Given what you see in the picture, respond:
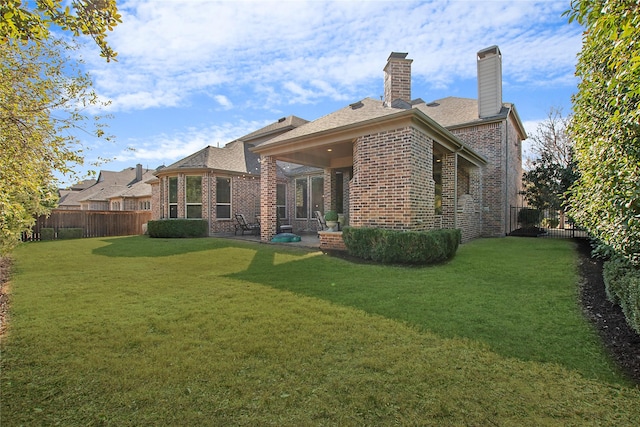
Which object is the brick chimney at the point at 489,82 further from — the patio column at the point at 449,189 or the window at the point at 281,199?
the window at the point at 281,199

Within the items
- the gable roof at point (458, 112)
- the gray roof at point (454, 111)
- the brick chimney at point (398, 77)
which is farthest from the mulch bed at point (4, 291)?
the gable roof at point (458, 112)

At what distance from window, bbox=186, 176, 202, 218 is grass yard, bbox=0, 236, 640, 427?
352 inches

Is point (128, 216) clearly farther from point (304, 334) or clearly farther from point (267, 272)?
point (304, 334)

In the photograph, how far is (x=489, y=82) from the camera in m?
13.2

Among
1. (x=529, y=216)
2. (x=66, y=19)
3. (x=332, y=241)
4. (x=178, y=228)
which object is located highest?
(x=66, y=19)

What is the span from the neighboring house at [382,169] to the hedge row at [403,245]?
0.46 metres

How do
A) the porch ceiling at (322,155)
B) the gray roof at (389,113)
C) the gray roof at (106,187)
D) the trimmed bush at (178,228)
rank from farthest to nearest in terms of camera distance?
1. the gray roof at (106,187)
2. the trimmed bush at (178,228)
3. the porch ceiling at (322,155)
4. the gray roof at (389,113)

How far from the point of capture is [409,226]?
275 inches

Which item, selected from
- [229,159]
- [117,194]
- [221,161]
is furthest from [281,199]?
[117,194]

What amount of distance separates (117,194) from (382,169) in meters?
27.9

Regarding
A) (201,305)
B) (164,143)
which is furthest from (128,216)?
(201,305)

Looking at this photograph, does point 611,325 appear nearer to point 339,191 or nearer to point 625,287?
point 625,287

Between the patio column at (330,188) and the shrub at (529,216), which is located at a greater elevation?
the patio column at (330,188)

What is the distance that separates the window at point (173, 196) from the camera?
14.9m
